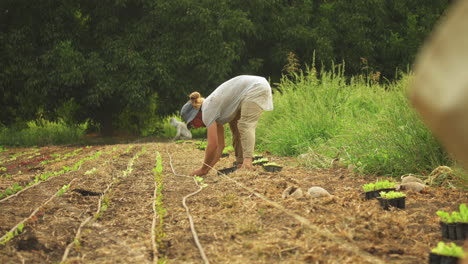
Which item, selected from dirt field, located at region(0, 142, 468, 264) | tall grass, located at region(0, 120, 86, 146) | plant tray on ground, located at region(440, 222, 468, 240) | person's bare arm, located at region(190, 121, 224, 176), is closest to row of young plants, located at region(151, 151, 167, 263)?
dirt field, located at region(0, 142, 468, 264)

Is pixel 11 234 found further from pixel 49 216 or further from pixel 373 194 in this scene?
pixel 373 194

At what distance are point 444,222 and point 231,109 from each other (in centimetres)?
372

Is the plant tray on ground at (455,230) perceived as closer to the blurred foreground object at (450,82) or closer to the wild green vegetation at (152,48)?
the blurred foreground object at (450,82)

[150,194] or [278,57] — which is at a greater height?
[278,57]

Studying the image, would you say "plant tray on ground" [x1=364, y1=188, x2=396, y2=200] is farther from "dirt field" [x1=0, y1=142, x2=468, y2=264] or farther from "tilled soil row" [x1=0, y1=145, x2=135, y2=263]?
"tilled soil row" [x1=0, y1=145, x2=135, y2=263]

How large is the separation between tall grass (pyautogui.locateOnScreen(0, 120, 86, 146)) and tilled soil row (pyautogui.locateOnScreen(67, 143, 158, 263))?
447 inches

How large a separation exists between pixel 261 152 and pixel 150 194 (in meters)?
4.58

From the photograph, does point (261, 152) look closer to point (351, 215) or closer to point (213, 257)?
point (351, 215)

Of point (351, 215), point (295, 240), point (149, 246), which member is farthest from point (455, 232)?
point (149, 246)

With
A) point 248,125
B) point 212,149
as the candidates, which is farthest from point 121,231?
point 248,125

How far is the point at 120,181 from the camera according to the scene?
18.0 feet

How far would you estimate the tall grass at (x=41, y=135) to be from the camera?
15023 mm

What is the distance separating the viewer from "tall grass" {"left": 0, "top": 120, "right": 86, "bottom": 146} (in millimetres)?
15023

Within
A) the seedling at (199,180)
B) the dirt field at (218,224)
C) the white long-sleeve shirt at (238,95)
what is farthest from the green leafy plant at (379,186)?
the white long-sleeve shirt at (238,95)
